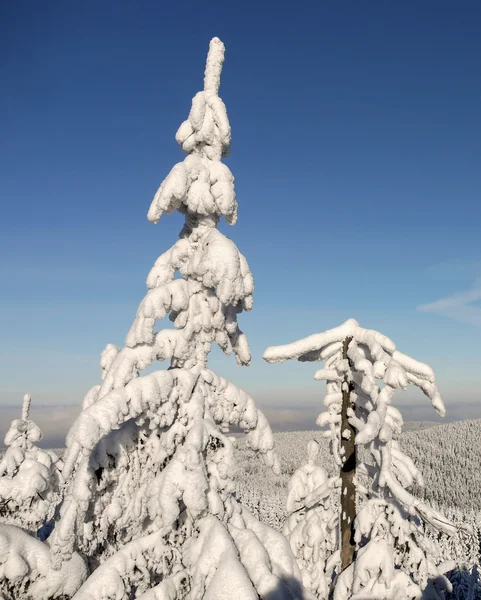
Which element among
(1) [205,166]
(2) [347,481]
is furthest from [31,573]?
(1) [205,166]

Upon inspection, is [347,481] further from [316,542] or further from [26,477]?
[26,477]

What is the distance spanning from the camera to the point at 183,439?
8141 mm

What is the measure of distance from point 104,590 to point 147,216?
6.07 meters

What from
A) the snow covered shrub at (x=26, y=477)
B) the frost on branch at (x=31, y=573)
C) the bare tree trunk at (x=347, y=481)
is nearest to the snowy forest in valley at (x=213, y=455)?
the bare tree trunk at (x=347, y=481)

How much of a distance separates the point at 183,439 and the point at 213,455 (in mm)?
575

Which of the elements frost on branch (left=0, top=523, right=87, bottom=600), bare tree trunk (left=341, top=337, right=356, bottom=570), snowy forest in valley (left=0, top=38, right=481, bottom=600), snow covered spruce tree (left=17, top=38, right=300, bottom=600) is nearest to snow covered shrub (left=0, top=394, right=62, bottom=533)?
frost on branch (left=0, top=523, right=87, bottom=600)

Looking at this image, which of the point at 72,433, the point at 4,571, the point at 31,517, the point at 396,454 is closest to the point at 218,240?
the point at 72,433

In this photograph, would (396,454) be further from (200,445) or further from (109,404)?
(109,404)

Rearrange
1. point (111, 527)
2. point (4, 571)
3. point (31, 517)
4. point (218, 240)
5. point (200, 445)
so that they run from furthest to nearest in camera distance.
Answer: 1. point (31, 517)
2. point (4, 571)
3. point (218, 240)
4. point (111, 527)
5. point (200, 445)

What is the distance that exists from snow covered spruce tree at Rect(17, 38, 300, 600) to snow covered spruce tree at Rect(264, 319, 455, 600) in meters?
1.13

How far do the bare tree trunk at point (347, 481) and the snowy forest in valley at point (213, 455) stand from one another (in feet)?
0.07

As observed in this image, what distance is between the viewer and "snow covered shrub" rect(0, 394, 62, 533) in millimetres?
18734

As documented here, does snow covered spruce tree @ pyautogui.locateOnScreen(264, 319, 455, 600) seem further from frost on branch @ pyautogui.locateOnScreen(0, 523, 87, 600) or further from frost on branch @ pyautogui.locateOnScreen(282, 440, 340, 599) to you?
frost on branch @ pyautogui.locateOnScreen(0, 523, 87, 600)

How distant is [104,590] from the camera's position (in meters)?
6.85
